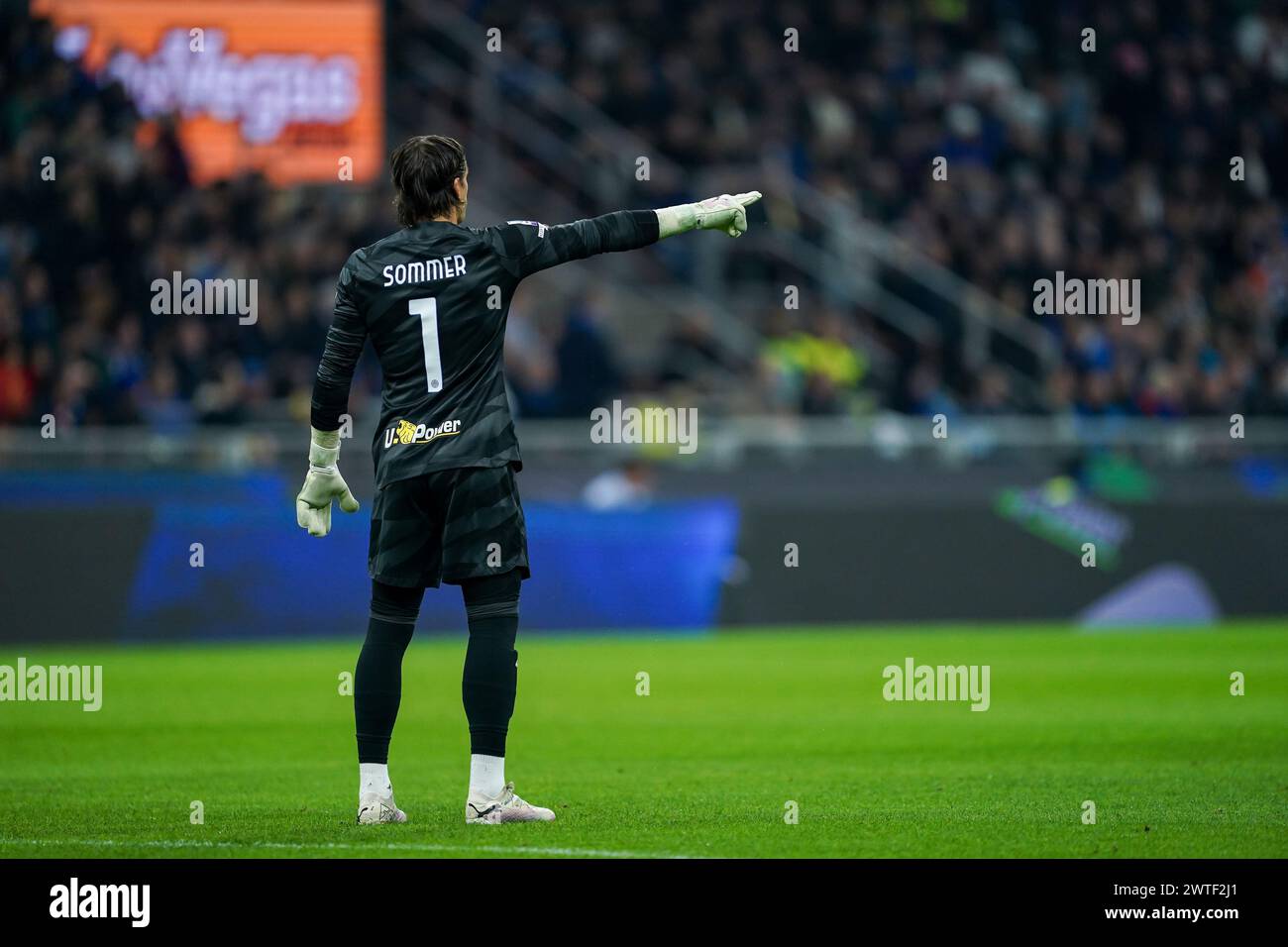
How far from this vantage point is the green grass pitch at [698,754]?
6938 millimetres

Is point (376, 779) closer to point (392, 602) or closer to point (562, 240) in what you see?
point (392, 602)

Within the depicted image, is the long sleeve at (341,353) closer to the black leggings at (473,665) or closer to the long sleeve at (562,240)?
the long sleeve at (562,240)

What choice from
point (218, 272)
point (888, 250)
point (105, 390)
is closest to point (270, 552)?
point (105, 390)

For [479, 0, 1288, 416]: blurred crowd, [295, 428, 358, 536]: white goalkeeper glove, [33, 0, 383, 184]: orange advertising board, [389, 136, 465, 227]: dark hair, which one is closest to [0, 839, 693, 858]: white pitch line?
[295, 428, 358, 536]: white goalkeeper glove

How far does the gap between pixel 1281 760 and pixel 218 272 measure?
12.9 meters

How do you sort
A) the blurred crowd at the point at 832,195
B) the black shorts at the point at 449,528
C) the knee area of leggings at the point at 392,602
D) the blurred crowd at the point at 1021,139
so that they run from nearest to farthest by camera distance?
the black shorts at the point at 449,528 → the knee area of leggings at the point at 392,602 → the blurred crowd at the point at 832,195 → the blurred crowd at the point at 1021,139

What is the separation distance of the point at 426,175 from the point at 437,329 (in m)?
0.56

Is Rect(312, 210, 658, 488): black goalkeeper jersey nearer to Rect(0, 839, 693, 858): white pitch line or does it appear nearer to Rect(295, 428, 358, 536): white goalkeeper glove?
Rect(295, 428, 358, 536): white goalkeeper glove

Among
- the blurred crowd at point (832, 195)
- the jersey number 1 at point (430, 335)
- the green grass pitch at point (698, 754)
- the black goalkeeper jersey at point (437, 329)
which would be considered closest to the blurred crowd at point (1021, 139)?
the blurred crowd at point (832, 195)

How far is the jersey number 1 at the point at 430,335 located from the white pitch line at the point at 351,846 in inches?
66.2

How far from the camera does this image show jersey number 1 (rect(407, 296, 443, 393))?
7.24 metres

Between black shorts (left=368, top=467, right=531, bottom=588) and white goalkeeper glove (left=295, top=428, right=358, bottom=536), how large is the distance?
1.07 feet

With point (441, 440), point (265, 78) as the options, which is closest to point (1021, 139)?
point (265, 78)
